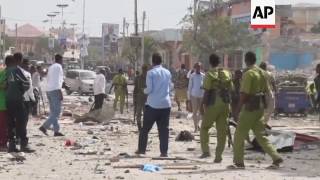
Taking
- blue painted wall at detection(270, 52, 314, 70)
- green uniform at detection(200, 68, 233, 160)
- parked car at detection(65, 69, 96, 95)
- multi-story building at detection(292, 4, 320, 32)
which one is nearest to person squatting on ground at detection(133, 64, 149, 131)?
green uniform at detection(200, 68, 233, 160)

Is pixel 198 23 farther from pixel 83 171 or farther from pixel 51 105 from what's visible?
pixel 83 171

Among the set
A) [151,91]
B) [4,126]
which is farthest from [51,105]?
[151,91]

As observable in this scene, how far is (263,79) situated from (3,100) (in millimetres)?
4932

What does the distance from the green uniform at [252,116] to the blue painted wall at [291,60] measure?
51.6m

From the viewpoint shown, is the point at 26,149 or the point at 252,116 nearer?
the point at 252,116

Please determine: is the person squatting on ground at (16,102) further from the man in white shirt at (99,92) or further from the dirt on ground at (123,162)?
the man in white shirt at (99,92)

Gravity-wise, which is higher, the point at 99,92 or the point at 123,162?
the point at 99,92

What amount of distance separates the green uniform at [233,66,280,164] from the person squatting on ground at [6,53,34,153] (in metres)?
4.16

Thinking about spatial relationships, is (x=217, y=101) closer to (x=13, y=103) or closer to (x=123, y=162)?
(x=123, y=162)

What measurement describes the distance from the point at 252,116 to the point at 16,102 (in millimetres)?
4449

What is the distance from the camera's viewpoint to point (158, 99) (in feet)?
42.1

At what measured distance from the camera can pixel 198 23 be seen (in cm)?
5628

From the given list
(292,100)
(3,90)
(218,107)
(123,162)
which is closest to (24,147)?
(3,90)

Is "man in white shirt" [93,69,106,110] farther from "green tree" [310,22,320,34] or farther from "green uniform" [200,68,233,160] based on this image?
"green tree" [310,22,320,34]
